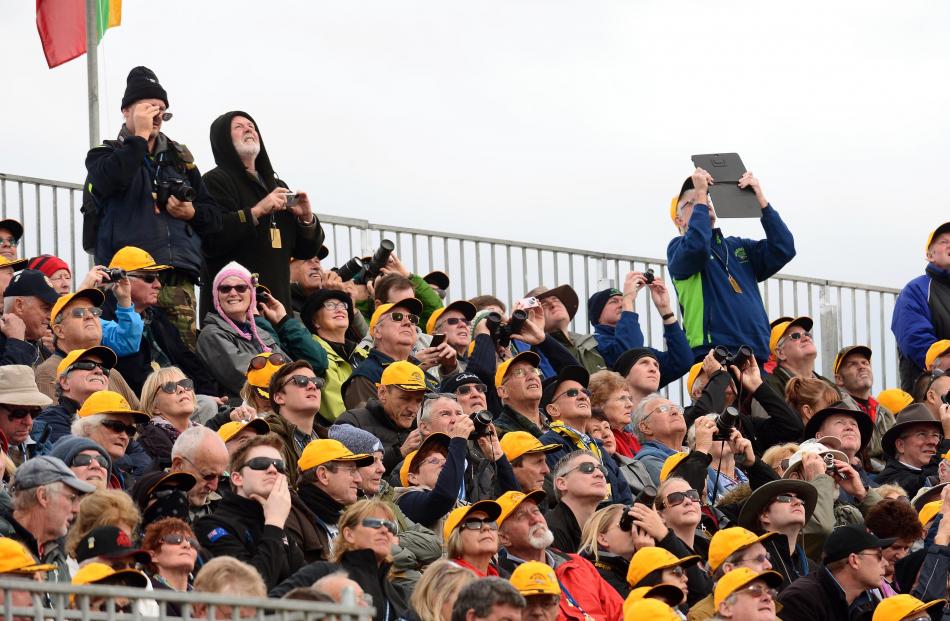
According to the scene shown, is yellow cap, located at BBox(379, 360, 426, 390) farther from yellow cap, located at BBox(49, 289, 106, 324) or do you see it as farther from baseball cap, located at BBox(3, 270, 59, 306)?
baseball cap, located at BBox(3, 270, 59, 306)

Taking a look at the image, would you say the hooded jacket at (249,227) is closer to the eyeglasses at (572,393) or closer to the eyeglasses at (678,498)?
the eyeglasses at (572,393)

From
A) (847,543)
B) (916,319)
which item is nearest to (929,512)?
(847,543)

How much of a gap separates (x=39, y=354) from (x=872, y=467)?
20.1 feet

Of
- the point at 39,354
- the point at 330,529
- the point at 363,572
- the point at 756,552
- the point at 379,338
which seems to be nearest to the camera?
the point at 363,572

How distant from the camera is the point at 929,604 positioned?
1105 centimetres

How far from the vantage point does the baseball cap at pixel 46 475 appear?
922 cm

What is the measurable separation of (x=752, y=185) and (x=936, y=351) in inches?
75.8

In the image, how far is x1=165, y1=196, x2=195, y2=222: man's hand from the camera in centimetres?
1361

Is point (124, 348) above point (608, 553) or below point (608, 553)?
above

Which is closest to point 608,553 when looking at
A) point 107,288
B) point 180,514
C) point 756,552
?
point 756,552

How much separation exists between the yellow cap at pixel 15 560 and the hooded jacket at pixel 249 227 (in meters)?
6.18

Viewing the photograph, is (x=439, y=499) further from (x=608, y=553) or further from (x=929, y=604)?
(x=929, y=604)

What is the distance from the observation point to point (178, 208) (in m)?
13.6

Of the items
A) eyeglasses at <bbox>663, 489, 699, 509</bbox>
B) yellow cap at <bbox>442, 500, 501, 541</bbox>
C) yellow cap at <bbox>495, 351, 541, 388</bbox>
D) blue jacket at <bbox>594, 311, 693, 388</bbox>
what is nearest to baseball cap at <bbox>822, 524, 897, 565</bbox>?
eyeglasses at <bbox>663, 489, 699, 509</bbox>
